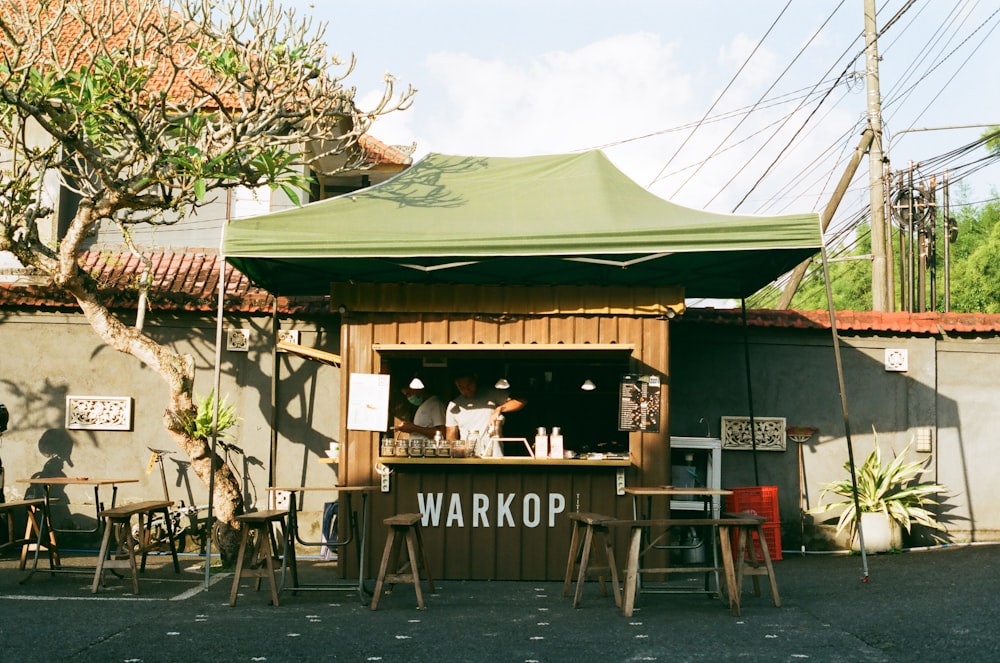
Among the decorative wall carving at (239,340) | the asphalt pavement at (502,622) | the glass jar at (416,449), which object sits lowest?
the asphalt pavement at (502,622)

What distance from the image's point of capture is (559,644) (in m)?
6.33

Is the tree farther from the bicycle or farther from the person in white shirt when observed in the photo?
the person in white shirt

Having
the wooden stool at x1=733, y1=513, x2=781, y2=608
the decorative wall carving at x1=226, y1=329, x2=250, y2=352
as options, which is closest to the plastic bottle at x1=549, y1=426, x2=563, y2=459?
the wooden stool at x1=733, y1=513, x2=781, y2=608

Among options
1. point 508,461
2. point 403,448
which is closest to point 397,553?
point 403,448

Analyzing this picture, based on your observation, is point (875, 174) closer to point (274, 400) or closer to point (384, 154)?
point (384, 154)

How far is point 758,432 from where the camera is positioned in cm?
1141

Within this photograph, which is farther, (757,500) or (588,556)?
(757,500)

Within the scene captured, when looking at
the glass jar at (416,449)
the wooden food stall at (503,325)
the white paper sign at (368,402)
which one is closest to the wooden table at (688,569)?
the wooden food stall at (503,325)

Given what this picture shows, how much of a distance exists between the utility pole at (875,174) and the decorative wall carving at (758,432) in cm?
530

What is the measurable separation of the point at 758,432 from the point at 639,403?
7.78 ft

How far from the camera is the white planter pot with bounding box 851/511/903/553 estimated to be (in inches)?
423

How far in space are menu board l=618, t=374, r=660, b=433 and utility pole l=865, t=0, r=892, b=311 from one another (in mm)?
7505

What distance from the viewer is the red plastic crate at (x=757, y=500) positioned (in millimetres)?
10555

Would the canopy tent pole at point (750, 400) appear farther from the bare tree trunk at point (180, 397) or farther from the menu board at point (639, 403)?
the bare tree trunk at point (180, 397)
